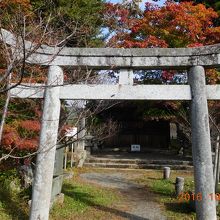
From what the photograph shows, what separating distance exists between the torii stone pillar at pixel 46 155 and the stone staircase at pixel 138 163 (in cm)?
1037

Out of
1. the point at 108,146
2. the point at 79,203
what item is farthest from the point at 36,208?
the point at 108,146

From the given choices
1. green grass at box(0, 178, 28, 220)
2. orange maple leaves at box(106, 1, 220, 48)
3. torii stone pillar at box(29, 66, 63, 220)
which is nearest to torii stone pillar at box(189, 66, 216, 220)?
torii stone pillar at box(29, 66, 63, 220)

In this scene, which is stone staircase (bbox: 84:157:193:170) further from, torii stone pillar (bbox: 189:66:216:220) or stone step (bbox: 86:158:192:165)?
torii stone pillar (bbox: 189:66:216:220)

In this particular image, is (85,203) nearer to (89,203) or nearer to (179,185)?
(89,203)

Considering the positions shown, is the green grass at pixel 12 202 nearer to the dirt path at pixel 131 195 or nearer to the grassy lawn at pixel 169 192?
the dirt path at pixel 131 195

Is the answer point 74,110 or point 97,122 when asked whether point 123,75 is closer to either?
point 74,110

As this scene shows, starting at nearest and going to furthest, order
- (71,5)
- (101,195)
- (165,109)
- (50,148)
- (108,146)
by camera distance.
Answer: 1. (50,148)
2. (101,195)
3. (71,5)
4. (165,109)
5. (108,146)

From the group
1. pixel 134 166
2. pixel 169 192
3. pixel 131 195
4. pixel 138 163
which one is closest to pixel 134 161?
pixel 138 163

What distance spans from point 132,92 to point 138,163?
10.9m

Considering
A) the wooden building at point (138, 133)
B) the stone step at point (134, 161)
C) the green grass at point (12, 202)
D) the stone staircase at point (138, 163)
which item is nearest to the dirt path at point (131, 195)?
the stone staircase at point (138, 163)

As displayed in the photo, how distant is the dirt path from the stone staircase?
152 cm

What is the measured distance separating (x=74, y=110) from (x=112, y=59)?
4.37m

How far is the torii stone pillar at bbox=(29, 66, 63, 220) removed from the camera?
693 cm

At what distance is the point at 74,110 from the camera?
11.4 m
